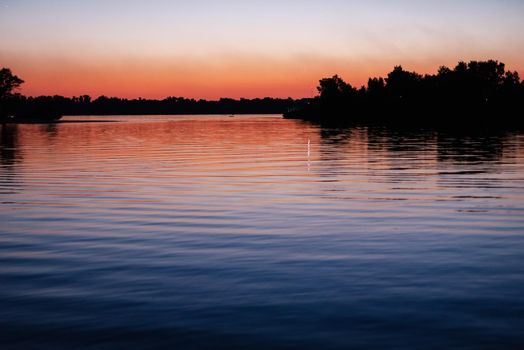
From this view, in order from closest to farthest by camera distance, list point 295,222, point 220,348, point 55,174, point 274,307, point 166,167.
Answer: point 220,348 → point 274,307 → point 295,222 → point 55,174 → point 166,167

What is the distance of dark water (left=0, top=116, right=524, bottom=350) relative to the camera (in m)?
8.97

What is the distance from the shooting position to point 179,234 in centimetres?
1711

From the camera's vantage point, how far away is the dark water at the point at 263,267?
29.4ft

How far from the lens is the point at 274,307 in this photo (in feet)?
33.2

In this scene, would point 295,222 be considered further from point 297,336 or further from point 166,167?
point 166,167

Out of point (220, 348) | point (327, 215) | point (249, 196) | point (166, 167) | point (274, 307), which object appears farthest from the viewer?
point (166, 167)

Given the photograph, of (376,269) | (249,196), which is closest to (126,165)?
(249,196)

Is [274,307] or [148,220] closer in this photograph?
[274,307]

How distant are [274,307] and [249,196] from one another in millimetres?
15338

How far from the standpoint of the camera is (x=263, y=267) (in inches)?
513

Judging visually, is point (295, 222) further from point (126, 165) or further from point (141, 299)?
point (126, 165)

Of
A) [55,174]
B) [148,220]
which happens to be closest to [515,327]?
[148,220]

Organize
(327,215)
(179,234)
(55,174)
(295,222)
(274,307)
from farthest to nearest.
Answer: (55,174)
(327,215)
(295,222)
(179,234)
(274,307)

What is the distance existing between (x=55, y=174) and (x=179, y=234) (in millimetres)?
21759
